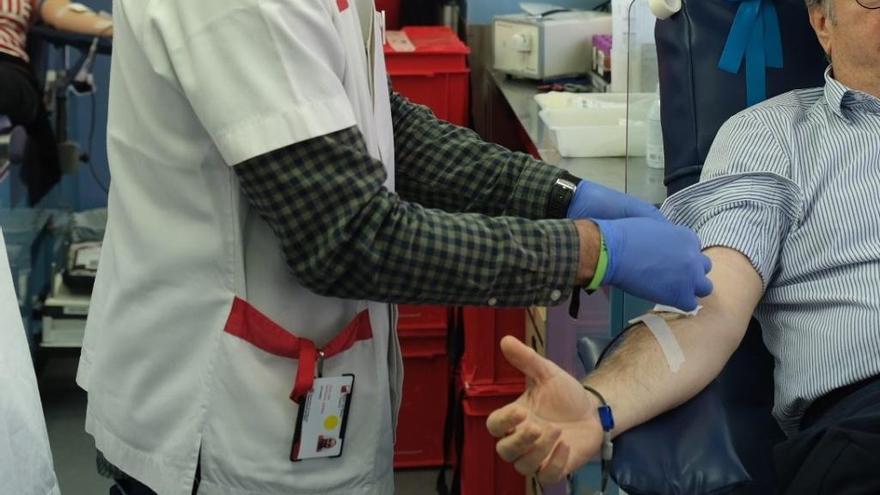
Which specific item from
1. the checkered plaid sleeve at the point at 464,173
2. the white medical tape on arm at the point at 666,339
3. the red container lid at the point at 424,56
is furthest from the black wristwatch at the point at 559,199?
the red container lid at the point at 424,56

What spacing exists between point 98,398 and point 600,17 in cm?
198

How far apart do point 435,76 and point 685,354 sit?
1.49 m

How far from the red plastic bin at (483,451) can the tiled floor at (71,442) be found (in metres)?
0.25

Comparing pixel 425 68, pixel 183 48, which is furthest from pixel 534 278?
pixel 425 68

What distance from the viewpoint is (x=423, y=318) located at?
2.89 m

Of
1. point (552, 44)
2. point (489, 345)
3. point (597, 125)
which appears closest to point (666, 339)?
point (597, 125)

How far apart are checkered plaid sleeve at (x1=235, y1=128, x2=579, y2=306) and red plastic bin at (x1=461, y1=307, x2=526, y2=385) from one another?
1.35 m

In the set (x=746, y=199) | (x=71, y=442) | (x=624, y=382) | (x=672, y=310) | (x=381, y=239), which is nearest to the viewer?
(x=381, y=239)

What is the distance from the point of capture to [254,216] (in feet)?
4.24

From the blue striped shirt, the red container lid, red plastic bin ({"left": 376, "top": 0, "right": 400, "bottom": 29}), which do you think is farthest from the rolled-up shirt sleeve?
red plastic bin ({"left": 376, "top": 0, "right": 400, "bottom": 29})

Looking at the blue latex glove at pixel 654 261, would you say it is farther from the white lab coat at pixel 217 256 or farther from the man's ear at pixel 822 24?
the man's ear at pixel 822 24

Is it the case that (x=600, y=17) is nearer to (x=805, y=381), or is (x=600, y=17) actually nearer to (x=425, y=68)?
(x=425, y=68)

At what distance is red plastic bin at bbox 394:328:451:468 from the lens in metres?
2.89

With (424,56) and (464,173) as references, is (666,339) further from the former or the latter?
(424,56)
